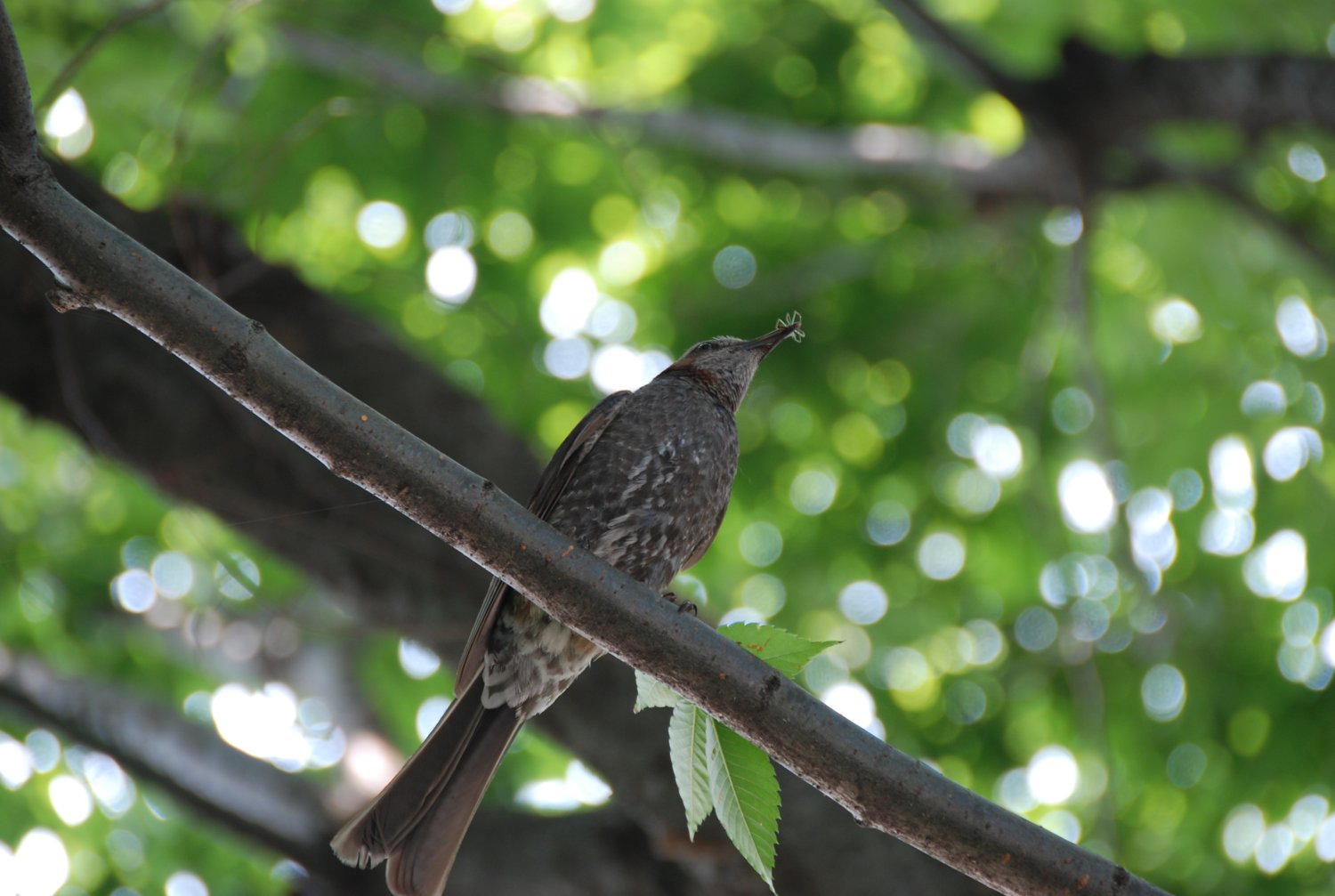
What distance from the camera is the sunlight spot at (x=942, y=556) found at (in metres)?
5.22

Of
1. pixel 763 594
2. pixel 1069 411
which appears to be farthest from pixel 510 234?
pixel 1069 411

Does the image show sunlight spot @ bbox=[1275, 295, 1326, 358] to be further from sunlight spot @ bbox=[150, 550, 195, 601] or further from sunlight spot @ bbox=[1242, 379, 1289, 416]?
sunlight spot @ bbox=[150, 550, 195, 601]

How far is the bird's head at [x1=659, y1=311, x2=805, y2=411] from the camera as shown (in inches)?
132

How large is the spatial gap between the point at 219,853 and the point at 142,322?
4.23m

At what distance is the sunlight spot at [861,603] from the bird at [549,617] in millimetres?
2230

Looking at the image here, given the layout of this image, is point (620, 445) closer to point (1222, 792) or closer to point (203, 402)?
point (203, 402)

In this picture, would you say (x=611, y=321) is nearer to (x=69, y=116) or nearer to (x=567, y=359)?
(x=567, y=359)

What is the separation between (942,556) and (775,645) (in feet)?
11.6

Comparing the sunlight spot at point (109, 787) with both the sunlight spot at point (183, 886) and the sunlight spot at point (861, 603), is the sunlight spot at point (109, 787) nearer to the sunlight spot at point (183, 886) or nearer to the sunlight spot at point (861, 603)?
the sunlight spot at point (183, 886)

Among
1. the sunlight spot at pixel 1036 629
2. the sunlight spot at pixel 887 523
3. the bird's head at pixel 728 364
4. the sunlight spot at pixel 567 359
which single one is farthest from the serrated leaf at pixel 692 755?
the sunlight spot at pixel 1036 629

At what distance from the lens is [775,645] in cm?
192

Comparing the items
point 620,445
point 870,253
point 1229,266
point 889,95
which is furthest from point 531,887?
point 889,95

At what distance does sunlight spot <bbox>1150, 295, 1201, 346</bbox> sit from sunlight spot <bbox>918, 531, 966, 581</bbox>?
126 centimetres

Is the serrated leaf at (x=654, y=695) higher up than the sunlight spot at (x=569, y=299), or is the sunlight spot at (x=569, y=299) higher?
the serrated leaf at (x=654, y=695)
